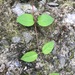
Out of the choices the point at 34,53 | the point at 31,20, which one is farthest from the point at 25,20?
the point at 34,53

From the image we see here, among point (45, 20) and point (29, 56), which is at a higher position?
point (45, 20)

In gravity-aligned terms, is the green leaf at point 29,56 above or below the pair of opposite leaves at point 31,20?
below

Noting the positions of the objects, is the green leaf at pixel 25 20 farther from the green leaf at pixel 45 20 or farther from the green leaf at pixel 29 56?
the green leaf at pixel 29 56

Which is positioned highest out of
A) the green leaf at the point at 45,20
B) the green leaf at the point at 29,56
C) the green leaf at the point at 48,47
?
the green leaf at the point at 45,20

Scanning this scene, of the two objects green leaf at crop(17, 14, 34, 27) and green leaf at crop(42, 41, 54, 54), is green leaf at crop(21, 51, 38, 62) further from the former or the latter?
green leaf at crop(17, 14, 34, 27)

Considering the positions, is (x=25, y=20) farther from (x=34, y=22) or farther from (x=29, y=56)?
(x=29, y=56)

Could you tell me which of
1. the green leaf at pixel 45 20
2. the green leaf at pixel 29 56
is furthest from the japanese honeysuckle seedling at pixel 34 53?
the green leaf at pixel 45 20

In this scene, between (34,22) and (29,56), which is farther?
(34,22)
